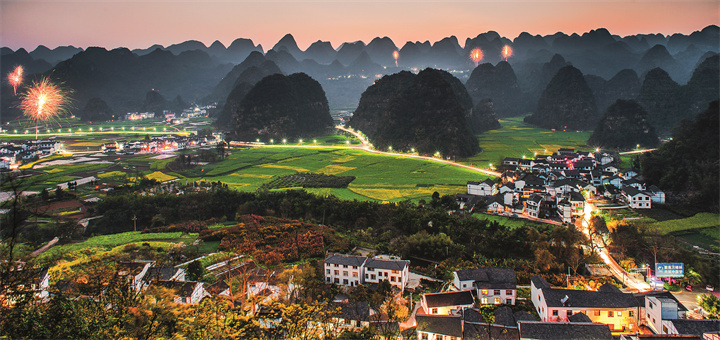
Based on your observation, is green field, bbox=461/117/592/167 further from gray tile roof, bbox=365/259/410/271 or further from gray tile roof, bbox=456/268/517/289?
gray tile roof, bbox=365/259/410/271

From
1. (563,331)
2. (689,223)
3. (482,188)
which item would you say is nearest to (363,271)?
(563,331)

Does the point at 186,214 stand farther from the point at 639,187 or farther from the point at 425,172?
the point at 639,187

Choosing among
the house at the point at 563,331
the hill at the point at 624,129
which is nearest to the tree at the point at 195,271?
the house at the point at 563,331

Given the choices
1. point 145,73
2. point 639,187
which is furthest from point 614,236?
point 145,73

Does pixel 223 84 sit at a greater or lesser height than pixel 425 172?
greater

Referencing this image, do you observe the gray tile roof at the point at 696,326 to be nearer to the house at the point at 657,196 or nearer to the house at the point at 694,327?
the house at the point at 694,327

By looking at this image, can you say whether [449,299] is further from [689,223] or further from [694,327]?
[689,223]
